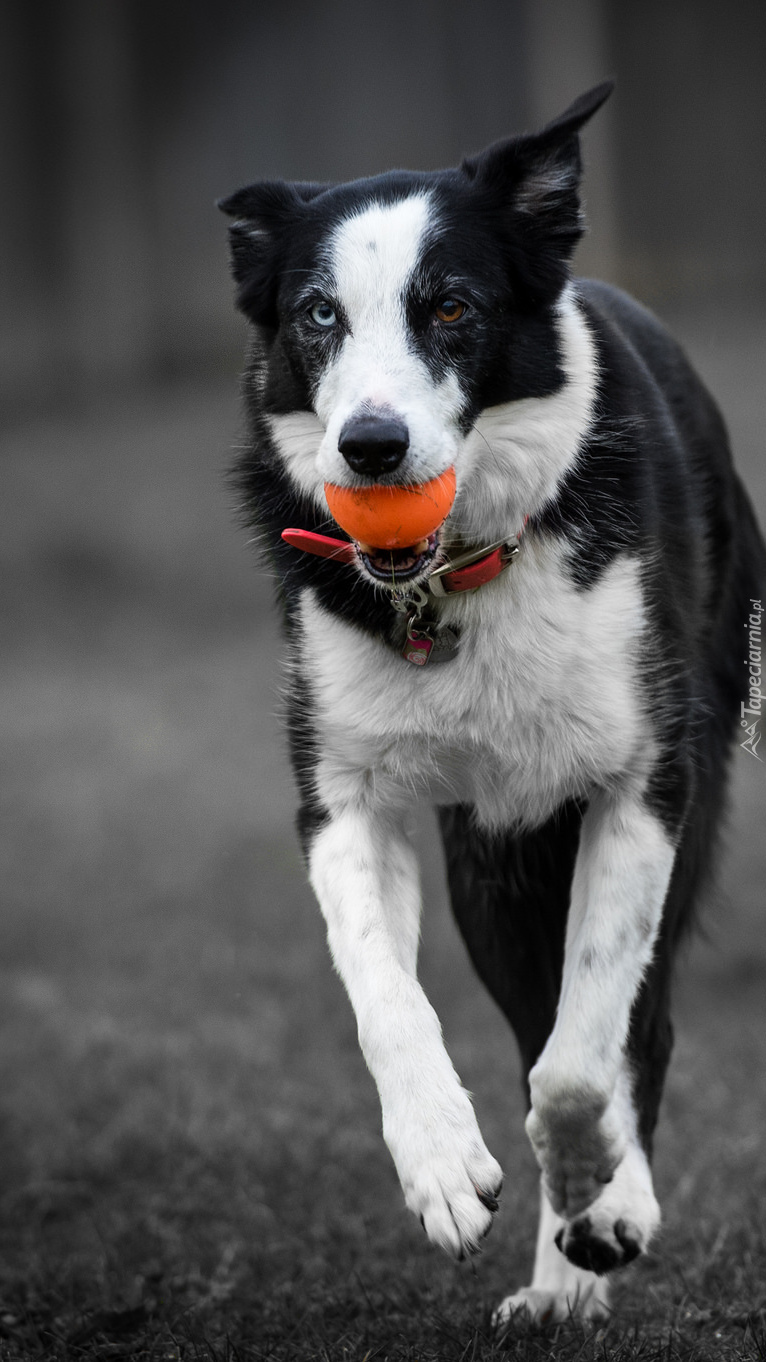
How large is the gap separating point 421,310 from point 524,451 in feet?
1.04

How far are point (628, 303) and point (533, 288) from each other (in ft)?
2.39

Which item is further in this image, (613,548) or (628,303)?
(628,303)

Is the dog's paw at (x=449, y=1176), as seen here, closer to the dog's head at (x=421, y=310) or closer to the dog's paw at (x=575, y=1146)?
the dog's paw at (x=575, y=1146)

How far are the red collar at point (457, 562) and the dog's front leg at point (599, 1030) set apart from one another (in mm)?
448

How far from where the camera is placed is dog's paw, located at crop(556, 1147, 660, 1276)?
115 inches

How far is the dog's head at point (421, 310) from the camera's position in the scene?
2.59 metres

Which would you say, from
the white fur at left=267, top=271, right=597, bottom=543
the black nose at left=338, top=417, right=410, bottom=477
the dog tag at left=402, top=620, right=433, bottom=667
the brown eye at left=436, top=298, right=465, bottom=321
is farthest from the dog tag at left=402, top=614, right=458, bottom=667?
the brown eye at left=436, top=298, right=465, bottom=321

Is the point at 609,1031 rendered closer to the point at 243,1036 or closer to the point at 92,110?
the point at 243,1036

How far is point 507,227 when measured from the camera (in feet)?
9.25

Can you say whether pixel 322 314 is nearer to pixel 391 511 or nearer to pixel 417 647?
pixel 391 511

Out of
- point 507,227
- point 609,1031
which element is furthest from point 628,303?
point 609,1031

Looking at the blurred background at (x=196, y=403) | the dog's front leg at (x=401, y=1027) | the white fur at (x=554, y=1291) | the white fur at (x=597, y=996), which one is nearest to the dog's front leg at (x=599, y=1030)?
the white fur at (x=597, y=996)

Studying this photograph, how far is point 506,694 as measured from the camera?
2818 millimetres

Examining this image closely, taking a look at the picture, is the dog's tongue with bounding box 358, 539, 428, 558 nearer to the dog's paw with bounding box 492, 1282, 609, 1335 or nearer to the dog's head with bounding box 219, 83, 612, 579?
the dog's head with bounding box 219, 83, 612, 579
